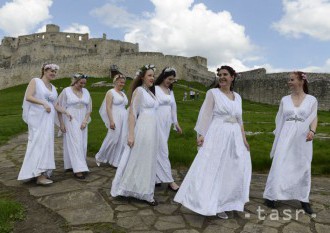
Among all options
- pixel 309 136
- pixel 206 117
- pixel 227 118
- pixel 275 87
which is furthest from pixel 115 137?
pixel 275 87

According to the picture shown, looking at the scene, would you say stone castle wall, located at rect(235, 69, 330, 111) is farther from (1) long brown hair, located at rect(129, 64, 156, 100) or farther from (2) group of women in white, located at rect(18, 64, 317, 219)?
(1) long brown hair, located at rect(129, 64, 156, 100)

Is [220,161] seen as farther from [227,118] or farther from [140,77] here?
[140,77]

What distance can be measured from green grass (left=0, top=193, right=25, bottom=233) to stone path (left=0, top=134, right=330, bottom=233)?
456 millimetres

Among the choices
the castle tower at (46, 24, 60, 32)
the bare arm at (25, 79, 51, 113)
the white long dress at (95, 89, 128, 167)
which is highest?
the castle tower at (46, 24, 60, 32)

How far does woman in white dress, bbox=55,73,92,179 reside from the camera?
749 cm

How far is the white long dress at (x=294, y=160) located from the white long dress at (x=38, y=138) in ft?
13.3

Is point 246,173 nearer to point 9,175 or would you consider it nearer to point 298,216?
point 298,216

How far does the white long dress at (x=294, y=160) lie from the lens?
235 inches

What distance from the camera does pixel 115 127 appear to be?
878 cm

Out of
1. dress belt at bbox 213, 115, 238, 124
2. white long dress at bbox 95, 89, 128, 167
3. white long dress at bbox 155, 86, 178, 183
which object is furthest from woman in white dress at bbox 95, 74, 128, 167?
dress belt at bbox 213, 115, 238, 124

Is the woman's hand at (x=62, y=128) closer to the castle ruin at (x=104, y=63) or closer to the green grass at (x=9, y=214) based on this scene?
the green grass at (x=9, y=214)

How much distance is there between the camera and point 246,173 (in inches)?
223

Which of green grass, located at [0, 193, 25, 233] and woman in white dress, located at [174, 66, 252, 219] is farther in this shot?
woman in white dress, located at [174, 66, 252, 219]

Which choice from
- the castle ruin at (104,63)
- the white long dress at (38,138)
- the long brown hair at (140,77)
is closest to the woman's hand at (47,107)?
the white long dress at (38,138)
